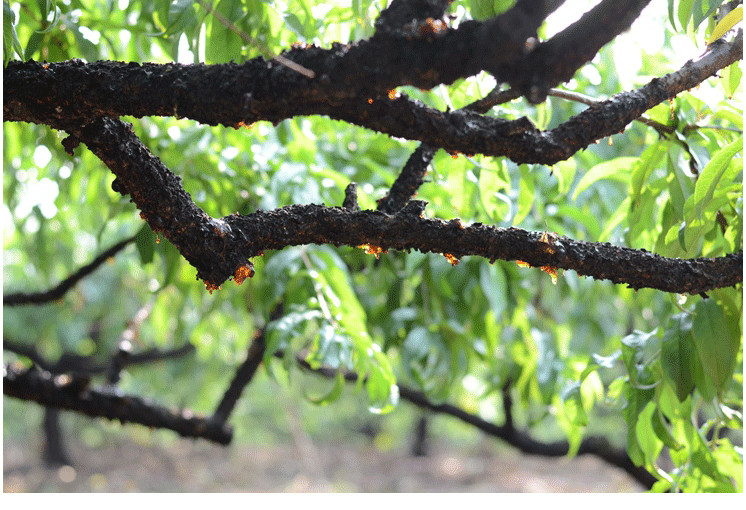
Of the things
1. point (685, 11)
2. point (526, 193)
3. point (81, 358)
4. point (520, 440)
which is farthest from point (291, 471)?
point (685, 11)

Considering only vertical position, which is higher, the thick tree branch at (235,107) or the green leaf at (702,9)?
the green leaf at (702,9)

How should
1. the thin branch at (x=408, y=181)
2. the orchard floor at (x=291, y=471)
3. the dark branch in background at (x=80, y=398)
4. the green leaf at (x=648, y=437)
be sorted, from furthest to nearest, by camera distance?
the orchard floor at (x=291, y=471)
the dark branch in background at (x=80, y=398)
the green leaf at (x=648, y=437)
the thin branch at (x=408, y=181)

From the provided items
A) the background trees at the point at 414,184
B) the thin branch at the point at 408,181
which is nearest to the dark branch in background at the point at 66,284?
the background trees at the point at 414,184

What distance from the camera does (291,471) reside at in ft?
9.06

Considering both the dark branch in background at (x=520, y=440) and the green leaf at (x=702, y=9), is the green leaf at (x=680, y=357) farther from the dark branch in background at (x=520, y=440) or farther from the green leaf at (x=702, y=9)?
the dark branch in background at (x=520, y=440)

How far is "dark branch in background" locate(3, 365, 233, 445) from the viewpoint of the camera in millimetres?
779

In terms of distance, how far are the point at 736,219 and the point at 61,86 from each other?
0.40 metres

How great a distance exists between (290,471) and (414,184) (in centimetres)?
254

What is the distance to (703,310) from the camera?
1.42 ft

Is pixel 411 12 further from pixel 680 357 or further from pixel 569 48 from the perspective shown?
pixel 680 357

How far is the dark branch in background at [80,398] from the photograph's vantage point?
779mm

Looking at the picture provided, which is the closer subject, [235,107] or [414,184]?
[235,107]

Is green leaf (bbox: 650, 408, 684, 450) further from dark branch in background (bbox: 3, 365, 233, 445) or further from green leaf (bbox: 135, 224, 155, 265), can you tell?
dark branch in background (bbox: 3, 365, 233, 445)

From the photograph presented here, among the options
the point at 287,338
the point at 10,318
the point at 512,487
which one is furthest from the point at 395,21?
the point at 512,487
